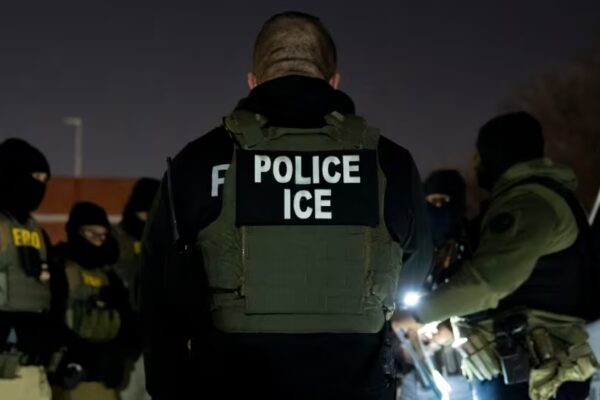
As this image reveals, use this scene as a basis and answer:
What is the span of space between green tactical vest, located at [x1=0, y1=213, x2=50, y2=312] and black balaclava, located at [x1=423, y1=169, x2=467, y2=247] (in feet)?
8.43

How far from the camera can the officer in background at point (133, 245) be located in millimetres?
6863

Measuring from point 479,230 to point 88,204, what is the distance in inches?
154

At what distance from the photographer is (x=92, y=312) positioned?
21.4 feet

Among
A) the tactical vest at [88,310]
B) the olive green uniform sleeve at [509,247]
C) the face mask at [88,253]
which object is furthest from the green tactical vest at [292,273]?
the face mask at [88,253]

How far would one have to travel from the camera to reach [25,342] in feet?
18.2

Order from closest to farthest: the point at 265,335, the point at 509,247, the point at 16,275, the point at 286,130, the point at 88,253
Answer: the point at 265,335 → the point at 286,130 → the point at 509,247 → the point at 16,275 → the point at 88,253

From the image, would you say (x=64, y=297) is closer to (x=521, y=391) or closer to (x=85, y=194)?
(x=521, y=391)

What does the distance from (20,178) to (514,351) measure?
3.43m

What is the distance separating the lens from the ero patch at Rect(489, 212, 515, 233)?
379 centimetres

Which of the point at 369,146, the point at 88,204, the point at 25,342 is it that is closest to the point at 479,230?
the point at 369,146

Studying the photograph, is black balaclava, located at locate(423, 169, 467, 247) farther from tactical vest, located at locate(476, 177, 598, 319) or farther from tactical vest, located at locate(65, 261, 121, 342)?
tactical vest, located at locate(65, 261, 121, 342)

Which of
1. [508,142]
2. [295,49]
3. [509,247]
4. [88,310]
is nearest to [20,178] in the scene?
[88,310]

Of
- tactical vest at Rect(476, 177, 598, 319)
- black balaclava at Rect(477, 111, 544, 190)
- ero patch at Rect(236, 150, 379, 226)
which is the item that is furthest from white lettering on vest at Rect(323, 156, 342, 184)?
black balaclava at Rect(477, 111, 544, 190)

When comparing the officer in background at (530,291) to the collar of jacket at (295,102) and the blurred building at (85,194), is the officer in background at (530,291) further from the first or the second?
the blurred building at (85,194)
